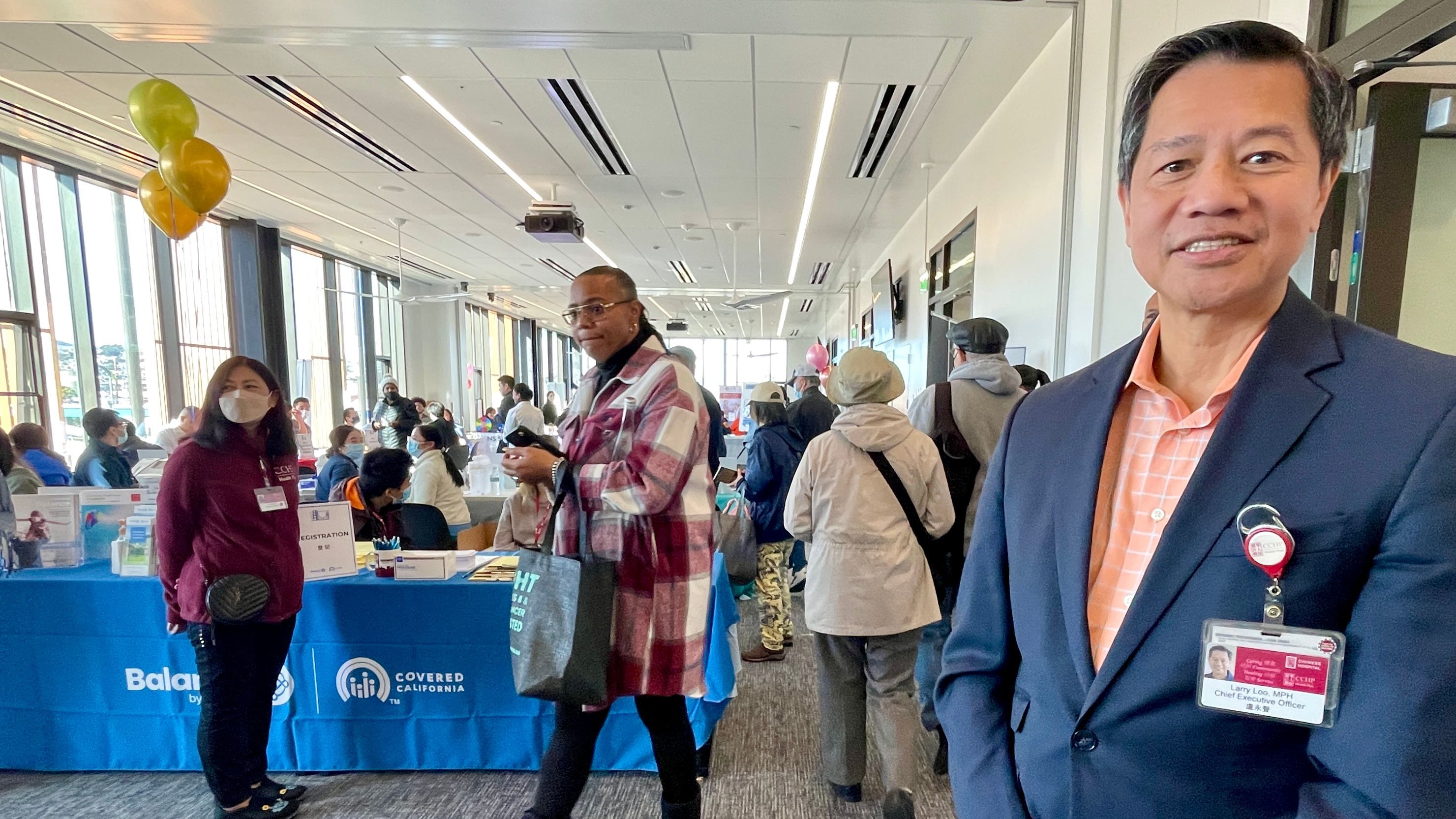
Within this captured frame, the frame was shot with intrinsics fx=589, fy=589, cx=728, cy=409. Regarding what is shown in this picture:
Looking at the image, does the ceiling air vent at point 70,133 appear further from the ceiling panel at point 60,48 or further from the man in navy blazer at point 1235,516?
the man in navy blazer at point 1235,516

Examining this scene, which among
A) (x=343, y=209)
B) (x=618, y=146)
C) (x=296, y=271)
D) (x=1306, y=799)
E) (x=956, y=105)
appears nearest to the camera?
(x=1306, y=799)

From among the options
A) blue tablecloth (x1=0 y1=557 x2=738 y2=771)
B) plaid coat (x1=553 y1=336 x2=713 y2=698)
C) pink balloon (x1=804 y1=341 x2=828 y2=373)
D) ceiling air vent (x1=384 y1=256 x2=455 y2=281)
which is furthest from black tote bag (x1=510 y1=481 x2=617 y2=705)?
ceiling air vent (x1=384 y1=256 x2=455 y2=281)

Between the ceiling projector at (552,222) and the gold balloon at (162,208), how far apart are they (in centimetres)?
275

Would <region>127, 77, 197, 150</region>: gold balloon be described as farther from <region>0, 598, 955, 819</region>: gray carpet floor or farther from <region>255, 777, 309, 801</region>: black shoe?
<region>255, 777, 309, 801</region>: black shoe

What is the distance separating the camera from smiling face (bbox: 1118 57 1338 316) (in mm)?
578

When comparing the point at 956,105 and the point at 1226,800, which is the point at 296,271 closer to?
the point at 956,105

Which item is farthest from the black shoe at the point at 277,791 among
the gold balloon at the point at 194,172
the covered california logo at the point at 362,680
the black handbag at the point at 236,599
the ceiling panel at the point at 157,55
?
the ceiling panel at the point at 157,55

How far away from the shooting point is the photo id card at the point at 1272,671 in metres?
0.51

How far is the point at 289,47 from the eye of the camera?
332cm

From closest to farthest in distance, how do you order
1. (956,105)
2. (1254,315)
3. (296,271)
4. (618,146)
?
(1254,315), (956,105), (618,146), (296,271)

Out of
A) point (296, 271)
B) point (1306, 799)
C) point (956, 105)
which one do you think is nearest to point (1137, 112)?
point (1306, 799)

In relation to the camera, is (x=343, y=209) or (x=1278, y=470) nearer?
(x=1278, y=470)

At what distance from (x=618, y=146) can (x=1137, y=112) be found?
480cm

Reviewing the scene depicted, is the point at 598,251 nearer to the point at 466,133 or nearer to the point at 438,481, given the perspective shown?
the point at 466,133
